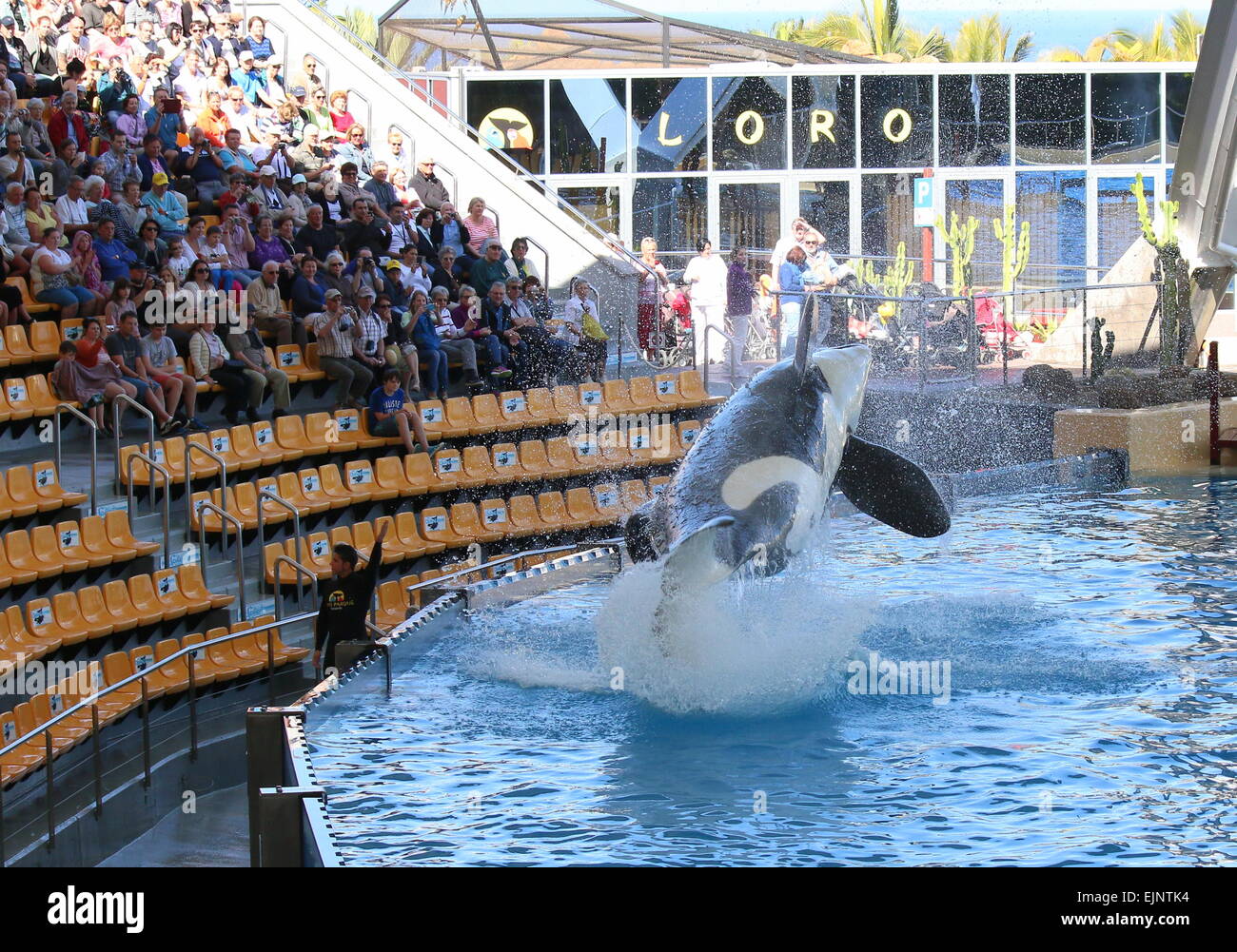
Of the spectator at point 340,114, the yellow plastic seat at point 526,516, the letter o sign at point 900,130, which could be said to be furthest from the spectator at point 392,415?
the letter o sign at point 900,130

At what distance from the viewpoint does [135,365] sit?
40.0ft

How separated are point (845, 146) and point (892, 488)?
17934 mm

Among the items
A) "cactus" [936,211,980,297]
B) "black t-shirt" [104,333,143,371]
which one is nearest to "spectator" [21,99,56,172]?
"black t-shirt" [104,333,143,371]

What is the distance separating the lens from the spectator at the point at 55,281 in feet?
41.1

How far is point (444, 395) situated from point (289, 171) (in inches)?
133

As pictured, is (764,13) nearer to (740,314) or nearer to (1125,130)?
(1125,130)

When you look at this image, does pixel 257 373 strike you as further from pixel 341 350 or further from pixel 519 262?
pixel 519 262

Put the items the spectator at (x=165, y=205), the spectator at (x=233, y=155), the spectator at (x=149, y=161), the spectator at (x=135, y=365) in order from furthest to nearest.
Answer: the spectator at (x=233, y=155) < the spectator at (x=149, y=161) < the spectator at (x=165, y=205) < the spectator at (x=135, y=365)

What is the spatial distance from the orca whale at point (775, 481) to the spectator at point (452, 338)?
6138 millimetres

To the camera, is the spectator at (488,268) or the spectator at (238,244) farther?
the spectator at (488,268)

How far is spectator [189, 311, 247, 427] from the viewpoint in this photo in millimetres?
12641

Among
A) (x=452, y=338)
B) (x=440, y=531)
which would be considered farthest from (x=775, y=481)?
(x=452, y=338)

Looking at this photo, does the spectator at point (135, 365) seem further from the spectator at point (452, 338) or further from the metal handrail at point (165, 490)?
the spectator at point (452, 338)
